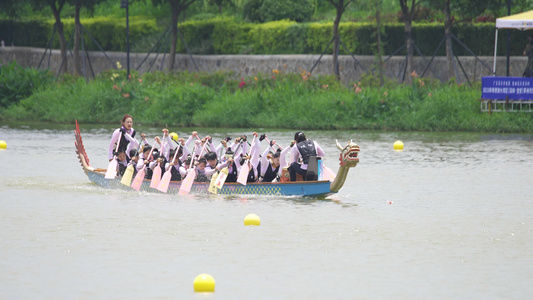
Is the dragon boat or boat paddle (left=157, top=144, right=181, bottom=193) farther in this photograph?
boat paddle (left=157, top=144, right=181, bottom=193)

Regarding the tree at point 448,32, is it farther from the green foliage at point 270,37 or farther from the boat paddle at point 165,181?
the boat paddle at point 165,181

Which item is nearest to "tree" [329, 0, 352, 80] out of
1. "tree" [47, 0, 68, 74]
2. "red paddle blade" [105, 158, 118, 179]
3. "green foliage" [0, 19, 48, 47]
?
"tree" [47, 0, 68, 74]

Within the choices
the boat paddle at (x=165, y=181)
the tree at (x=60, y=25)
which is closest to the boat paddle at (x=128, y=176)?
the boat paddle at (x=165, y=181)

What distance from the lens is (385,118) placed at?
109 feet

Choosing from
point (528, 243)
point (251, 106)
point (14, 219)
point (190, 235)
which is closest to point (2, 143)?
point (251, 106)

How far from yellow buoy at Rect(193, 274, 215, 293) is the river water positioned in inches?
5.2

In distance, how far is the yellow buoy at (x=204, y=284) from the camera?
12.4 metres

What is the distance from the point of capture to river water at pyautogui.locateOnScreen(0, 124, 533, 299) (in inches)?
507

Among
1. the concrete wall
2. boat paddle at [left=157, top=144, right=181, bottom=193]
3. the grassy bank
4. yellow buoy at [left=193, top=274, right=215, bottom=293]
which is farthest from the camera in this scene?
the concrete wall

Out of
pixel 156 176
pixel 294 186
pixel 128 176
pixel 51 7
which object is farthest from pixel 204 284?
pixel 51 7

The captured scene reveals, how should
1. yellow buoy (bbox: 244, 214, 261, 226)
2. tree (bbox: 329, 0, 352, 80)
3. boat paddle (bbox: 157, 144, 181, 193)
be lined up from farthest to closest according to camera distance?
tree (bbox: 329, 0, 352, 80), boat paddle (bbox: 157, 144, 181, 193), yellow buoy (bbox: 244, 214, 261, 226)

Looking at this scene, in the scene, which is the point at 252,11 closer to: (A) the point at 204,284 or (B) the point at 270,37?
(B) the point at 270,37

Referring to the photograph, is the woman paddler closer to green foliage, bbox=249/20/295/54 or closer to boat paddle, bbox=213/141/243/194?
boat paddle, bbox=213/141/243/194

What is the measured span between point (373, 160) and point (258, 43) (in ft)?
56.0
